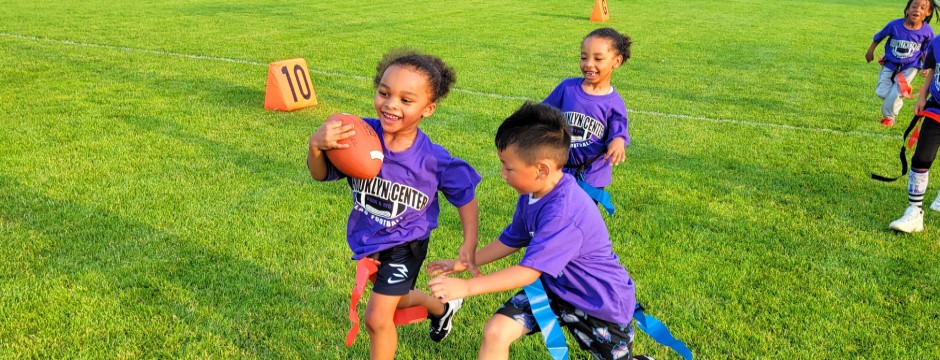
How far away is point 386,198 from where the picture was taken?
3.44m

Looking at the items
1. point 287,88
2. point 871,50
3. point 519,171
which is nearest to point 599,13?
point 871,50

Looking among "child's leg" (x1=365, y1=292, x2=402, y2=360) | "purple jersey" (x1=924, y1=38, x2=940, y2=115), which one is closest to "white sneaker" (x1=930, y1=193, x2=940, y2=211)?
"purple jersey" (x1=924, y1=38, x2=940, y2=115)

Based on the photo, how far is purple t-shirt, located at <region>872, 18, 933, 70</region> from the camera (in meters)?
9.51

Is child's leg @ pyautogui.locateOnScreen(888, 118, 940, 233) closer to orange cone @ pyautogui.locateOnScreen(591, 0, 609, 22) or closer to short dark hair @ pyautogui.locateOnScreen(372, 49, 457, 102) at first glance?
short dark hair @ pyautogui.locateOnScreen(372, 49, 457, 102)

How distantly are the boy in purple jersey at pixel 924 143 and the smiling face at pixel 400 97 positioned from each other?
14.3 ft

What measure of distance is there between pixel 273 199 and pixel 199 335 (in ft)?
7.24

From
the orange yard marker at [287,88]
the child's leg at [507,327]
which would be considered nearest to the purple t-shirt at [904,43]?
the orange yard marker at [287,88]

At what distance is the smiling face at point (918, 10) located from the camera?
9.10m

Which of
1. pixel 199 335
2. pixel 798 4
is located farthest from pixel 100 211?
pixel 798 4

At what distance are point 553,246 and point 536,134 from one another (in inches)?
17.5

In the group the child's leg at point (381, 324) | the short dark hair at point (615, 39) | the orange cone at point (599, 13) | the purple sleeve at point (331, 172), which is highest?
the short dark hair at point (615, 39)

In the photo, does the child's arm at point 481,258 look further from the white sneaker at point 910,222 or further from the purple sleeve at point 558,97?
the white sneaker at point 910,222

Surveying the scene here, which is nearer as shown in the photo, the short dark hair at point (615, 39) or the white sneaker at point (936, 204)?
the short dark hair at point (615, 39)

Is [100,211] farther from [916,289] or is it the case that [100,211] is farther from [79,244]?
[916,289]
